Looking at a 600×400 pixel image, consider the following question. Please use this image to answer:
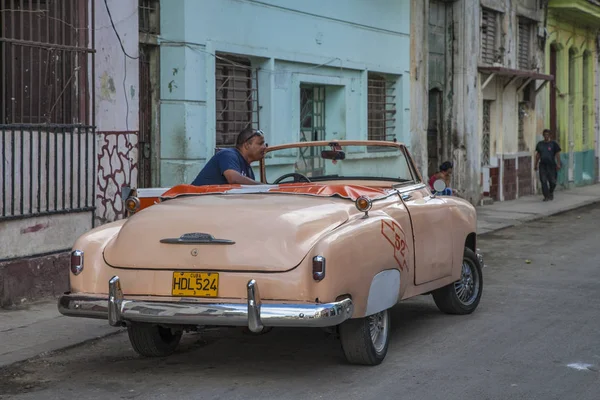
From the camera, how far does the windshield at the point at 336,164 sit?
9047 millimetres

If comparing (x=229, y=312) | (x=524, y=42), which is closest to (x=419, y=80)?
(x=524, y=42)

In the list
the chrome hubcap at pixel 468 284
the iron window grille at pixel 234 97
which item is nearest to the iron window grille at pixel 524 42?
the iron window grille at pixel 234 97

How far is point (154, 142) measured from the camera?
14.1 meters

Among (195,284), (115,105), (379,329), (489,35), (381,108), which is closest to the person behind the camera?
(195,284)

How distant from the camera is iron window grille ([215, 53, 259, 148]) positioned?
49.4 ft

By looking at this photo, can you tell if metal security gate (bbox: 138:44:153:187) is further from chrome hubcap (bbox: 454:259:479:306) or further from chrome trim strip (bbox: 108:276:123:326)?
chrome trim strip (bbox: 108:276:123:326)

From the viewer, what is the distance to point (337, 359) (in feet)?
25.2

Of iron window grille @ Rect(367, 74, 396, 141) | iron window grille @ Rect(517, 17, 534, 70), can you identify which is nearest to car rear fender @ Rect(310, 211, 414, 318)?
iron window grille @ Rect(367, 74, 396, 141)

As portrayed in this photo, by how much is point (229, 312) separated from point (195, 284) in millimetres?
379

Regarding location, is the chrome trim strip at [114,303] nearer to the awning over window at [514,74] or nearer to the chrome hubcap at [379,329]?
the chrome hubcap at [379,329]

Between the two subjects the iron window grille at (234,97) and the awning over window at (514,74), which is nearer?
the iron window grille at (234,97)

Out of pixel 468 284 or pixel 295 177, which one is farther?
pixel 468 284

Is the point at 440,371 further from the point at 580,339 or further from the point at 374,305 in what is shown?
the point at 580,339

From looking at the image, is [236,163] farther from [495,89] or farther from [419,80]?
[495,89]
